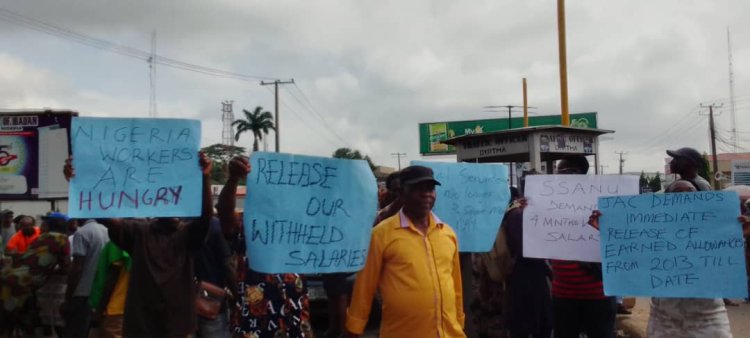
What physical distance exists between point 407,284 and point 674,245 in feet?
5.51

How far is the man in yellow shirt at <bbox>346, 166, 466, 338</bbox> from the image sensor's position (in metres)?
3.40

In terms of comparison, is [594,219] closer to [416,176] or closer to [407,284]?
[416,176]

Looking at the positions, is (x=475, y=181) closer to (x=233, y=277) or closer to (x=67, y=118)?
(x=233, y=277)

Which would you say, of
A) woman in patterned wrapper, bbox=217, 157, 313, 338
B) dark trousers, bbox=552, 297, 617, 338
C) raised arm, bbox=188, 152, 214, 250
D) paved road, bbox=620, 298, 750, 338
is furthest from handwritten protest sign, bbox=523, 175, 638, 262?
paved road, bbox=620, 298, 750, 338

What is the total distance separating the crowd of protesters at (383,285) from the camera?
3455mm

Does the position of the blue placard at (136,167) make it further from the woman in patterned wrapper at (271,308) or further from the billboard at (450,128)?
the billboard at (450,128)

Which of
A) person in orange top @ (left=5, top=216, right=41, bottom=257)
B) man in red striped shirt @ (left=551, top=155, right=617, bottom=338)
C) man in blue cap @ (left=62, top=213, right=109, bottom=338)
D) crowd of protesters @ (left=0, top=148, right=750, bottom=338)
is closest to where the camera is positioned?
crowd of protesters @ (left=0, top=148, right=750, bottom=338)

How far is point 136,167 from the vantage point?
11.3 ft

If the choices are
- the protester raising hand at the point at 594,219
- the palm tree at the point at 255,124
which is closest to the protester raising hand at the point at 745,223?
the protester raising hand at the point at 594,219

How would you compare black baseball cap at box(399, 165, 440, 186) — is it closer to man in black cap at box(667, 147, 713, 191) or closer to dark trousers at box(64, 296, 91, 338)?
man in black cap at box(667, 147, 713, 191)

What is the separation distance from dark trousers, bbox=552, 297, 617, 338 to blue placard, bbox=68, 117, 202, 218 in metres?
2.64

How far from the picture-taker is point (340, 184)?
3707mm

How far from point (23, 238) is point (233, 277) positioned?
547 cm

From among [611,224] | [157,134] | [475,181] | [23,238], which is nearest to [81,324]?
[23,238]
